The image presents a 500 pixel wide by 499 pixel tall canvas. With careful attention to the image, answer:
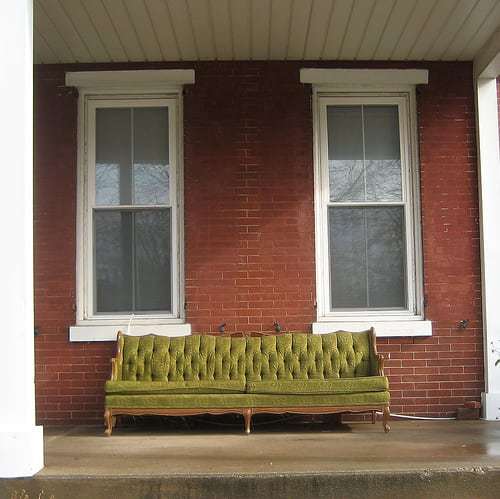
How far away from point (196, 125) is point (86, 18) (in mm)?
1526

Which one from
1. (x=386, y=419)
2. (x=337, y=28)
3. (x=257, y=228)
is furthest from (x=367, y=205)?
(x=386, y=419)

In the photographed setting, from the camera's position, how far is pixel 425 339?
7.66 meters

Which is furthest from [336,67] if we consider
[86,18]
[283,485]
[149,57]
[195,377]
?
[283,485]

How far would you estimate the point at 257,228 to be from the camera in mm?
7711

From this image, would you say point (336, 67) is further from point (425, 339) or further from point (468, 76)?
point (425, 339)

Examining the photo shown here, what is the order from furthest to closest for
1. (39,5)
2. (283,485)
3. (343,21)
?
(343,21) → (39,5) → (283,485)

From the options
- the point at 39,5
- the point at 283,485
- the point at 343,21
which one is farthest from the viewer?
the point at 343,21

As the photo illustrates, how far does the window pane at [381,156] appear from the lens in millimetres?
7875

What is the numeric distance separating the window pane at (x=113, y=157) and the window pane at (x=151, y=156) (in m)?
0.09

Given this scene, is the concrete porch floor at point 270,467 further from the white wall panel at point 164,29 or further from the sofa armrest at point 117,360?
the white wall panel at point 164,29

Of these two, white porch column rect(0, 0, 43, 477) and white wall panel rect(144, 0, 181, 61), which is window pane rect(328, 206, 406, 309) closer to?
white wall panel rect(144, 0, 181, 61)

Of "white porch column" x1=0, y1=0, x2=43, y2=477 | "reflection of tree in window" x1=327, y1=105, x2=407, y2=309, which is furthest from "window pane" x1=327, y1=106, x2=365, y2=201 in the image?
"white porch column" x1=0, y1=0, x2=43, y2=477

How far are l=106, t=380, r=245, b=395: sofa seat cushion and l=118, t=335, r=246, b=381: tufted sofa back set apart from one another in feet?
1.33

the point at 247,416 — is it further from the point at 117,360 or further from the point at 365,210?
the point at 365,210
